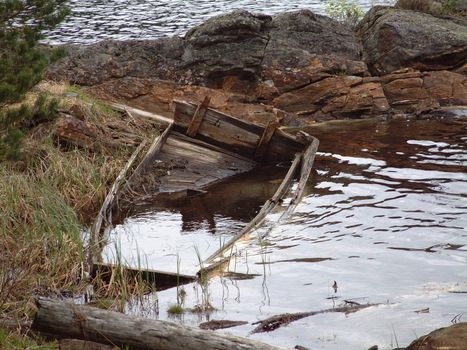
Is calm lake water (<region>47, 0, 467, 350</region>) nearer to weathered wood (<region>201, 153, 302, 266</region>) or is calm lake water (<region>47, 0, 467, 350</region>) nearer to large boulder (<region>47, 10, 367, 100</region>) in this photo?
weathered wood (<region>201, 153, 302, 266</region>)

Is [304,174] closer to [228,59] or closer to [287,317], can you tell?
[287,317]

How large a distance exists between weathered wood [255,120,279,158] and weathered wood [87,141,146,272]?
6.07 ft

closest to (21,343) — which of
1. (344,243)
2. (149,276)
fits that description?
(149,276)

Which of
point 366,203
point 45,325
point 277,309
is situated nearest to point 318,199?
point 366,203

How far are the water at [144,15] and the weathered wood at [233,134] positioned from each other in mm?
8373

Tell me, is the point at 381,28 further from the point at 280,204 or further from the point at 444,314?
the point at 444,314

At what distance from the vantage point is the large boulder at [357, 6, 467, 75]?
18.3 metres

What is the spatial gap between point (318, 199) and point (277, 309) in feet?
13.4

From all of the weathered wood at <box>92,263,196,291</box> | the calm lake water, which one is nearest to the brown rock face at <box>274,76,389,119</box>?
the calm lake water

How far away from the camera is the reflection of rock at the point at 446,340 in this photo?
18.7 feet

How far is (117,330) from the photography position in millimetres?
6211

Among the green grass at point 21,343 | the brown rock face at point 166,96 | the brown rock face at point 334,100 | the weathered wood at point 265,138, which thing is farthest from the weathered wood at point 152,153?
the green grass at point 21,343

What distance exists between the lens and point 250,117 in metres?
16.6

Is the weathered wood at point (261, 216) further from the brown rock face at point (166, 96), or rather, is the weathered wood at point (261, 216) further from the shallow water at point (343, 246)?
the brown rock face at point (166, 96)
